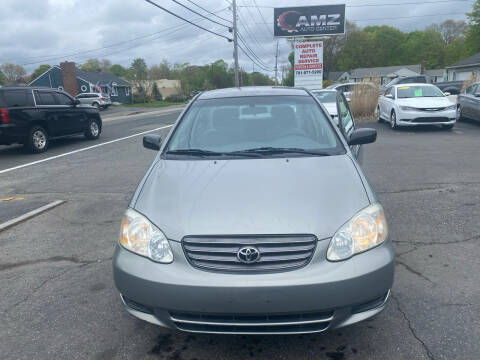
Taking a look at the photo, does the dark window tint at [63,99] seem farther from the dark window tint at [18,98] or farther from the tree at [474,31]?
the tree at [474,31]

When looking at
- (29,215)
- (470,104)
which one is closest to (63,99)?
(29,215)

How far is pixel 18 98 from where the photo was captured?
33.7 feet

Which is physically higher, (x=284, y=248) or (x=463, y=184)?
(x=284, y=248)

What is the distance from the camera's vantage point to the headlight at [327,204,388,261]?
2186 millimetres

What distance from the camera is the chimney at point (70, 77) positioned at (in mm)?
52312

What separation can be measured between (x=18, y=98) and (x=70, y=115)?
1837 millimetres

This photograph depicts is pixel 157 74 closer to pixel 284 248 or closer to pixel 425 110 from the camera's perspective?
pixel 425 110

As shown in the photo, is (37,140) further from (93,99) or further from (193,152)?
(93,99)

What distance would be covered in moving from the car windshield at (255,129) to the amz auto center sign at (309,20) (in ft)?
77.6

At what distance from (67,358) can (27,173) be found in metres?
6.82

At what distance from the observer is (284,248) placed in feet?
7.04

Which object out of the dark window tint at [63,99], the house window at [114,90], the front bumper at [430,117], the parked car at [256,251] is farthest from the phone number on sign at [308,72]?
the house window at [114,90]

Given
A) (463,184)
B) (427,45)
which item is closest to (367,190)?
(463,184)

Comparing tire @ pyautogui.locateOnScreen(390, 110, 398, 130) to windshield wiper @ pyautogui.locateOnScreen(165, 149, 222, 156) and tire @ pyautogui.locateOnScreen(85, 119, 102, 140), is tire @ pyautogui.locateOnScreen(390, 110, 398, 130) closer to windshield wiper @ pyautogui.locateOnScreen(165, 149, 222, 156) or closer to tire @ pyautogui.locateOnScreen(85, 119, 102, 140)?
tire @ pyautogui.locateOnScreen(85, 119, 102, 140)
